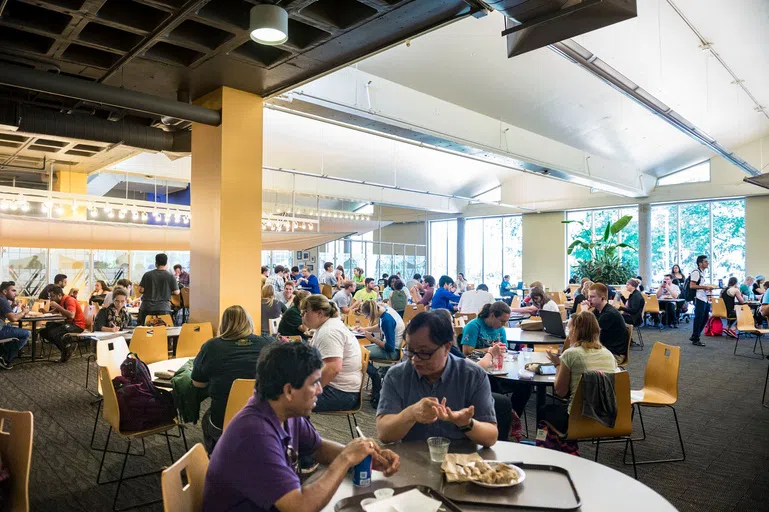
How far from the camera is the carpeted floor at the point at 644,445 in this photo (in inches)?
138

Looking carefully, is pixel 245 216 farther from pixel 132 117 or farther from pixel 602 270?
pixel 602 270

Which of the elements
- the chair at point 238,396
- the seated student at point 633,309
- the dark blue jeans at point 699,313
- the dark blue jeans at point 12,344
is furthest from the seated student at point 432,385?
the dark blue jeans at point 699,313

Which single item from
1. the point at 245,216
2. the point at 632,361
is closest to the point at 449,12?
the point at 245,216

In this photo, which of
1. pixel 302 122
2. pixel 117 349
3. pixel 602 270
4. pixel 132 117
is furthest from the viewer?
pixel 602 270

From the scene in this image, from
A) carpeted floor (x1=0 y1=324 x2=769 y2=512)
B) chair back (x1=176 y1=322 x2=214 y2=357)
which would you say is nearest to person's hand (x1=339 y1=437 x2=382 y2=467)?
carpeted floor (x1=0 y1=324 x2=769 y2=512)

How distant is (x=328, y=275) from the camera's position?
1373cm

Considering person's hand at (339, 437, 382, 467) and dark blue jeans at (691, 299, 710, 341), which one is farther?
dark blue jeans at (691, 299, 710, 341)

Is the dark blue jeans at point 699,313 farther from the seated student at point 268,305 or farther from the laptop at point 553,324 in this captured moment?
the seated student at point 268,305

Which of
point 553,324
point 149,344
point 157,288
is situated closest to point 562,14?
point 553,324

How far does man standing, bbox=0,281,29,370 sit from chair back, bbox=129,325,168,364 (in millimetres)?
3607

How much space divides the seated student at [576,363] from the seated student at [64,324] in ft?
25.3

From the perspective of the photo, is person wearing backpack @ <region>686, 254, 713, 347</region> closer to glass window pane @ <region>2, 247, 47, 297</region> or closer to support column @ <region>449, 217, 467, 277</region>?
support column @ <region>449, 217, 467, 277</region>

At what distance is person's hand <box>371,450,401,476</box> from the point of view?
1.82m

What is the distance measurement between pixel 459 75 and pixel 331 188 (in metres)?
8.20
